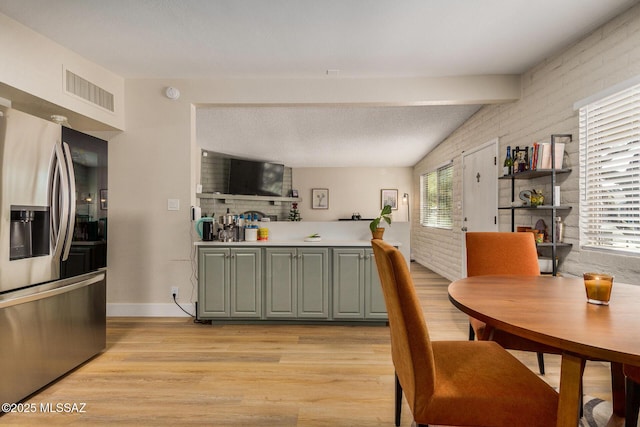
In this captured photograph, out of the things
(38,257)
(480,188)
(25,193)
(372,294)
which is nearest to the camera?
(25,193)

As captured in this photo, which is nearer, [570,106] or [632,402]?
[632,402]

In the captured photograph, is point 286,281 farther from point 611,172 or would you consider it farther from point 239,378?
point 611,172

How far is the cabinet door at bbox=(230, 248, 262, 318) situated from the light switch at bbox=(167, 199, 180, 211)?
0.80 meters

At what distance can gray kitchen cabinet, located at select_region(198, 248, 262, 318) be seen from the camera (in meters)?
3.33

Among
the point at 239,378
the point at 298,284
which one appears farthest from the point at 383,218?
the point at 239,378

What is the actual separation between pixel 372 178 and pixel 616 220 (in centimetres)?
648

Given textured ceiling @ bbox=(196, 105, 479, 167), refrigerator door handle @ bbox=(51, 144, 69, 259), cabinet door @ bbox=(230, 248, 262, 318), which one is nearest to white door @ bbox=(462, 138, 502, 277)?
textured ceiling @ bbox=(196, 105, 479, 167)

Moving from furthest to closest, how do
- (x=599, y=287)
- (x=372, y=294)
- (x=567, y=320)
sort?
(x=372, y=294) → (x=599, y=287) → (x=567, y=320)

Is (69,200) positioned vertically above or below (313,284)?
above

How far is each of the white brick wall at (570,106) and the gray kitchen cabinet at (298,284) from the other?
2.13 meters

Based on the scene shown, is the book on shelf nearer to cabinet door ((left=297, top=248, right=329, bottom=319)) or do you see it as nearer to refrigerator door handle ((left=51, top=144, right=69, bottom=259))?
cabinet door ((left=297, top=248, right=329, bottom=319))

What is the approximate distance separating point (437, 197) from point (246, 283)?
15.1 ft

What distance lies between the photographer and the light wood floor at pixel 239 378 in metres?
1.84

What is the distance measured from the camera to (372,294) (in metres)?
3.30
